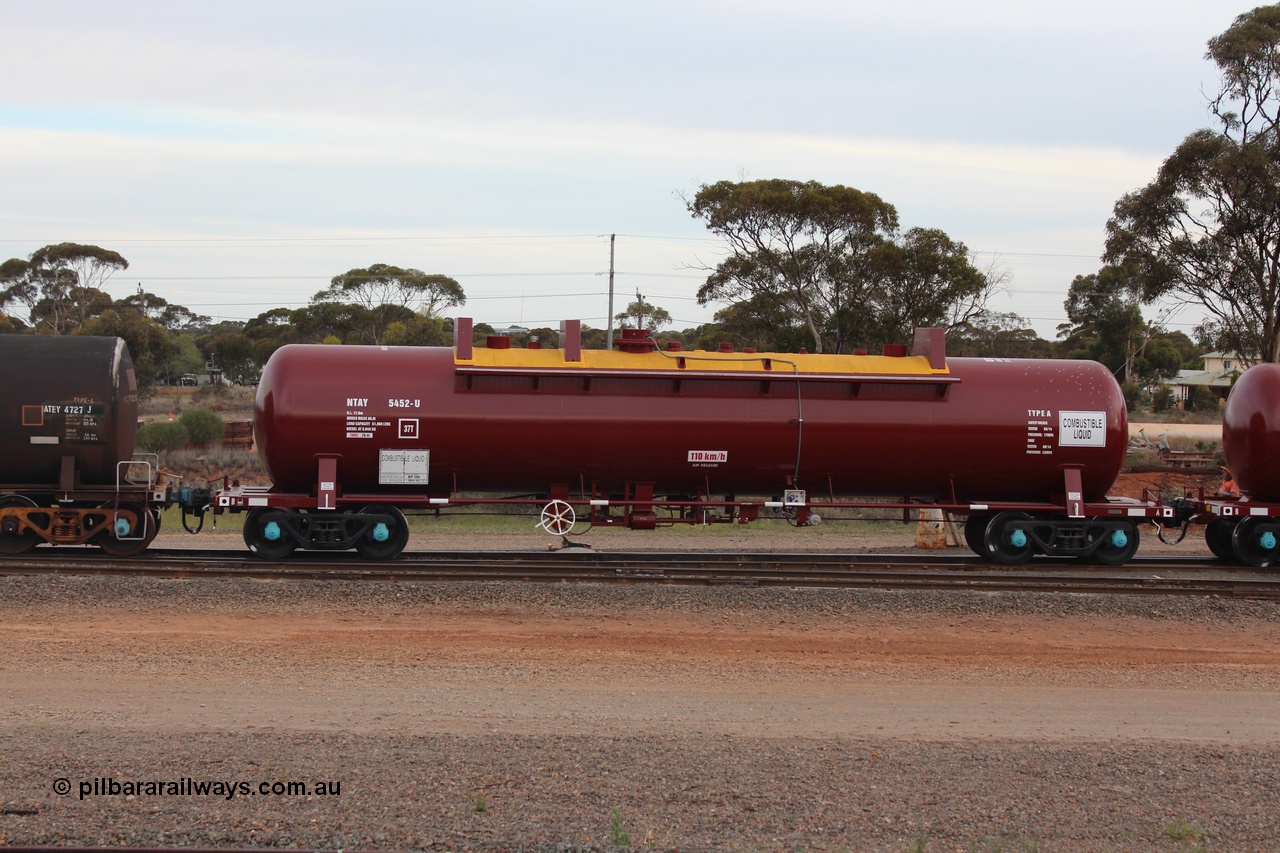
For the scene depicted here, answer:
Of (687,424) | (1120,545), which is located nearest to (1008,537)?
(1120,545)

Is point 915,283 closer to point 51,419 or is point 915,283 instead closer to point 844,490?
point 844,490

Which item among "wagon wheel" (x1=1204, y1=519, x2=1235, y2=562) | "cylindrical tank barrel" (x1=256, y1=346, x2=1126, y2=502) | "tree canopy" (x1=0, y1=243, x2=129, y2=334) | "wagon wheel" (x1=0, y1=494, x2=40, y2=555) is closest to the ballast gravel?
"wagon wheel" (x1=0, y1=494, x2=40, y2=555)

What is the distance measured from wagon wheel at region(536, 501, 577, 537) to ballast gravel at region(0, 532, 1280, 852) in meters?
1.91

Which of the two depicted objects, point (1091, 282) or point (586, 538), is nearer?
point (586, 538)

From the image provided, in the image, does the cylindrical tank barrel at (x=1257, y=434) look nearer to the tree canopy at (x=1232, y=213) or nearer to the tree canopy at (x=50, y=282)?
the tree canopy at (x=1232, y=213)

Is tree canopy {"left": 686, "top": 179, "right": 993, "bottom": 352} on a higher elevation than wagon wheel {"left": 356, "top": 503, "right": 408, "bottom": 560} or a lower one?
higher

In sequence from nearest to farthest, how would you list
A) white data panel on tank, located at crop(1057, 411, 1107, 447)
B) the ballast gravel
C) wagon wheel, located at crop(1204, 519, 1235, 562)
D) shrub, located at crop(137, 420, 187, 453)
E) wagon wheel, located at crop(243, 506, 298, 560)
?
the ballast gravel → wagon wheel, located at crop(243, 506, 298, 560) → white data panel on tank, located at crop(1057, 411, 1107, 447) → wagon wheel, located at crop(1204, 519, 1235, 562) → shrub, located at crop(137, 420, 187, 453)

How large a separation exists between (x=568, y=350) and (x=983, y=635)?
766 centimetres

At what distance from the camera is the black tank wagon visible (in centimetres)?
1584

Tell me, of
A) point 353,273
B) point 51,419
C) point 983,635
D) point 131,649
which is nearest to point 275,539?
point 51,419

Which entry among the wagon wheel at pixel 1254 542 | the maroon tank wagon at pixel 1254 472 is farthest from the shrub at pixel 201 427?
the wagon wheel at pixel 1254 542

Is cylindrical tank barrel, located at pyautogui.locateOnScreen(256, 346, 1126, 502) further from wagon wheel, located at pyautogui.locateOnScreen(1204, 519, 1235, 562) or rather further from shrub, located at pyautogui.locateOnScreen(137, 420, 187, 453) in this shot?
shrub, located at pyautogui.locateOnScreen(137, 420, 187, 453)

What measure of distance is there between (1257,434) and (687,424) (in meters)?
9.91

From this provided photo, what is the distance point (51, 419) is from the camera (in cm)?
1584
